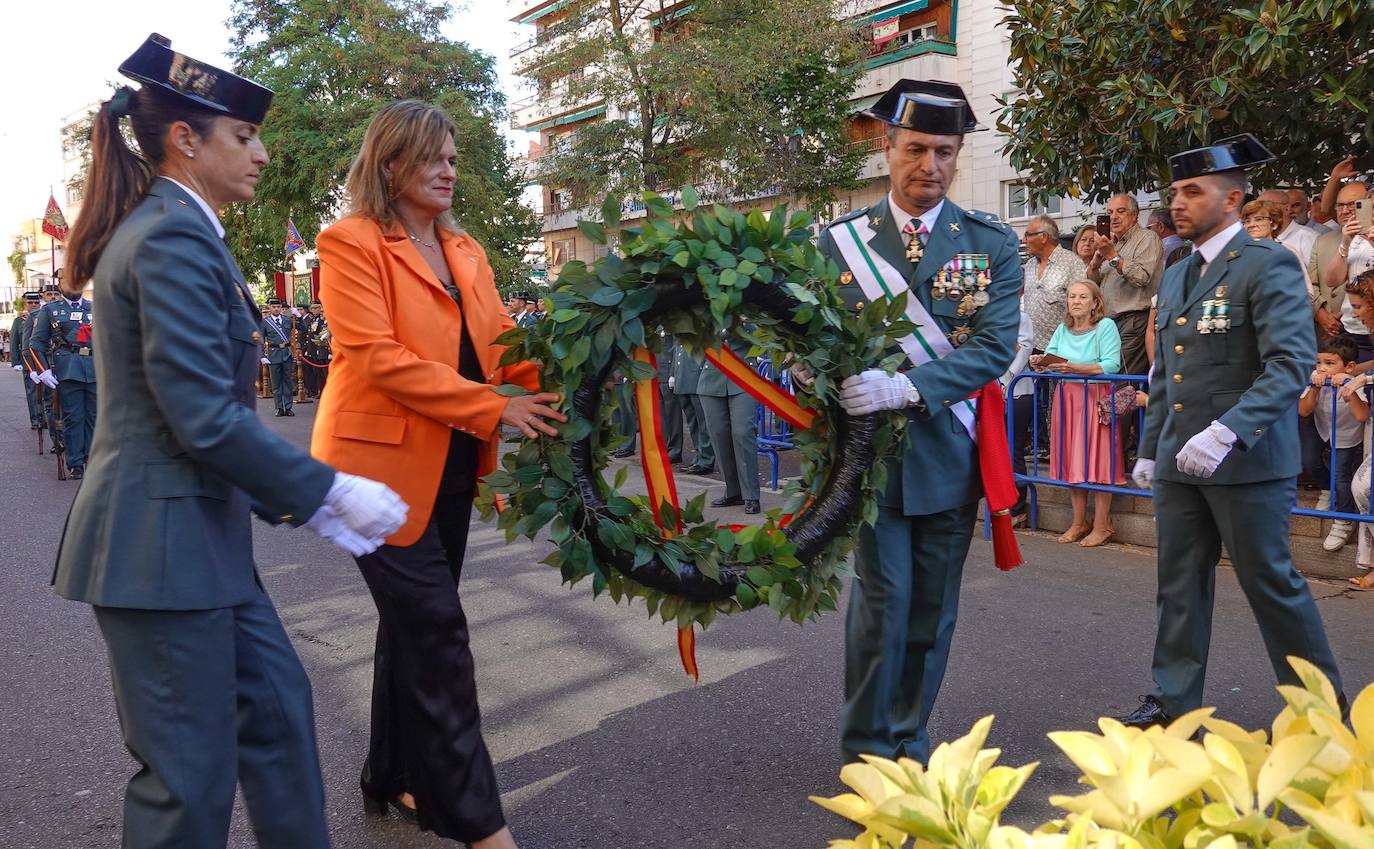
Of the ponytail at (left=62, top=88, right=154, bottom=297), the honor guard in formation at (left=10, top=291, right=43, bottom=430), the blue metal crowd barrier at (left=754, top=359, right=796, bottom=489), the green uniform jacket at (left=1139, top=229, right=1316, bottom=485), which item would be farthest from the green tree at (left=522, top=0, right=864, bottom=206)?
the ponytail at (left=62, top=88, right=154, bottom=297)

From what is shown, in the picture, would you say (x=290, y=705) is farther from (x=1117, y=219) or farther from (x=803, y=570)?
(x=1117, y=219)

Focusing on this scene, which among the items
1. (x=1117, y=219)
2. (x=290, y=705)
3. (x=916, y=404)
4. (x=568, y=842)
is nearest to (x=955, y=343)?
(x=916, y=404)

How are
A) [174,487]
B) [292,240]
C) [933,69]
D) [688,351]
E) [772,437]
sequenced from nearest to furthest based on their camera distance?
[174,487], [688,351], [772,437], [292,240], [933,69]

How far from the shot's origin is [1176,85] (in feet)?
26.2

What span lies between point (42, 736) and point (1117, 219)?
805 cm

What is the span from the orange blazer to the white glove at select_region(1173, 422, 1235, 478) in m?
2.13

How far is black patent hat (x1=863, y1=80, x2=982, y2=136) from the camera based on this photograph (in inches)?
131

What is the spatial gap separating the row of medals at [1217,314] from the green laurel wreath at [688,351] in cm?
137

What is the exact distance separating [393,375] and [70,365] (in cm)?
1093

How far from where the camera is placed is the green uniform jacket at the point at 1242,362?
12.3ft

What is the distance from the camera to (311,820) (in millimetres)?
2445

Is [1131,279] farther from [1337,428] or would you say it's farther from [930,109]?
[930,109]

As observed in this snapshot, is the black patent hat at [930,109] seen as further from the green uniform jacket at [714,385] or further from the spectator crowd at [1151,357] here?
the green uniform jacket at [714,385]

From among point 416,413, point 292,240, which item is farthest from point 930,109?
point 292,240
